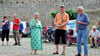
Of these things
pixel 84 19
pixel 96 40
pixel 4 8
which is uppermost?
pixel 4 8

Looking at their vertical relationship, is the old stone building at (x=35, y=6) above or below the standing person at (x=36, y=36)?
above

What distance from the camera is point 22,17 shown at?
32.0 meters

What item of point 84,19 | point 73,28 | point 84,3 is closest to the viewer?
point 84,19

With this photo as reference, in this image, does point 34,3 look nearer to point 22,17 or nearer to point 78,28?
point 22,17

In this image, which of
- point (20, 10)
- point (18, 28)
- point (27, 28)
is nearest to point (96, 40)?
point (18, 28)

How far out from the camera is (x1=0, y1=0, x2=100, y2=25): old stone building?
1237 inches

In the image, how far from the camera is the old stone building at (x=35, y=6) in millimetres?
31413

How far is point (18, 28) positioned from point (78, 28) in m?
5.52

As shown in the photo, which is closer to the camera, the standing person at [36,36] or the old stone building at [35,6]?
the standing person at [36,36]

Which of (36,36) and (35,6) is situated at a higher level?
(35,6)

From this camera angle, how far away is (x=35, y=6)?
3328 cm

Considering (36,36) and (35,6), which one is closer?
(36,36)

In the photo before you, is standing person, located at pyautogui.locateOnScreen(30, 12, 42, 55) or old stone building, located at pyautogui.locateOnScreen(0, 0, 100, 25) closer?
standing person, located at pyautogui.locateOnScreen(30, 12, 42, 55)

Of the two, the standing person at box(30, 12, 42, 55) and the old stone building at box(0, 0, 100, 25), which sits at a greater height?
the old stone building at box(0, 0, 100, 25)
